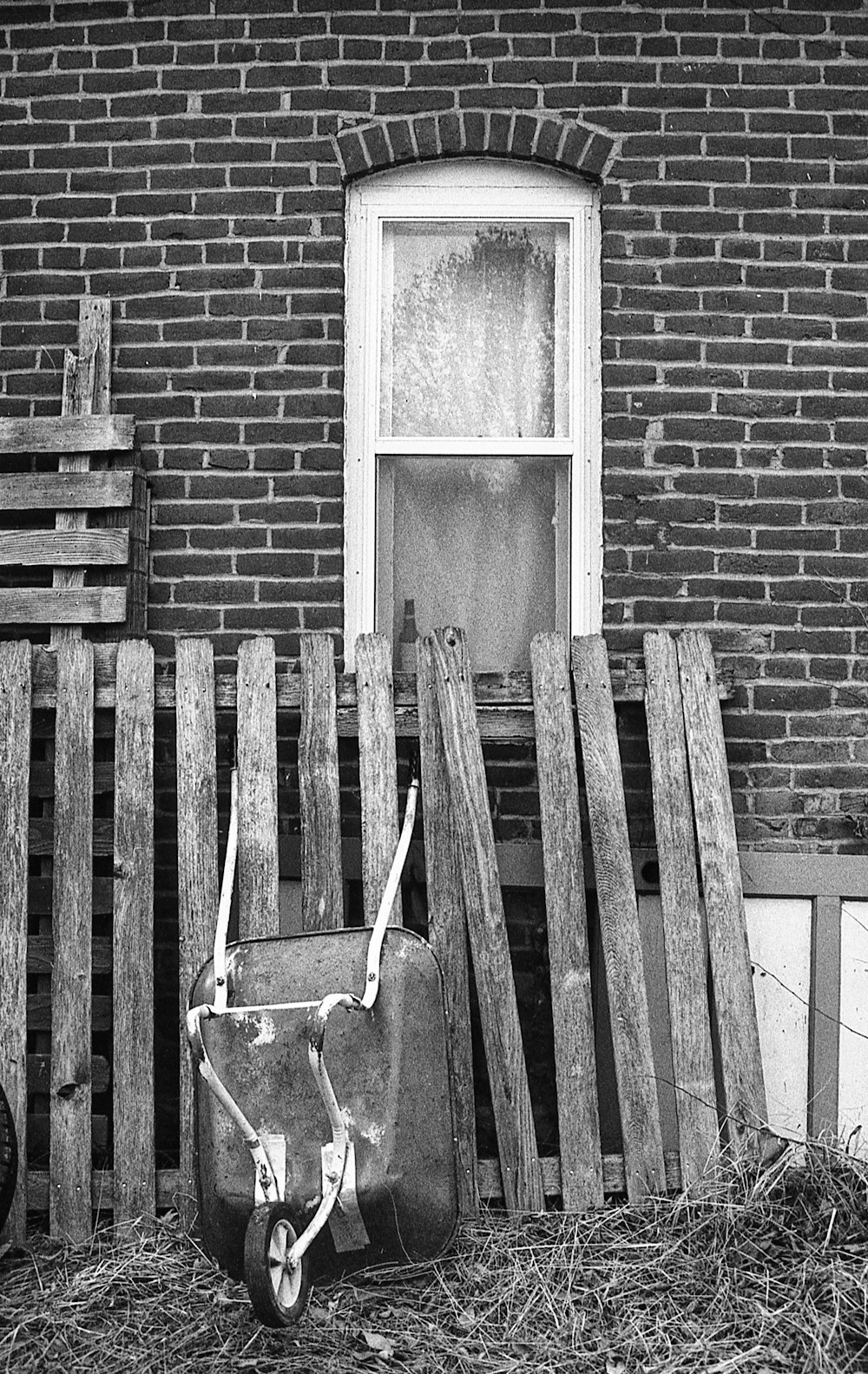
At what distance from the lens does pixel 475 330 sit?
4484 mm

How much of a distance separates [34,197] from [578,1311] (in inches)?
161

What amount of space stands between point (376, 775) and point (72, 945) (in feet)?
3.43

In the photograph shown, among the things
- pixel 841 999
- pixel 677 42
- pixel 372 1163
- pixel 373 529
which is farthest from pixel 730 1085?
pixel 677 42

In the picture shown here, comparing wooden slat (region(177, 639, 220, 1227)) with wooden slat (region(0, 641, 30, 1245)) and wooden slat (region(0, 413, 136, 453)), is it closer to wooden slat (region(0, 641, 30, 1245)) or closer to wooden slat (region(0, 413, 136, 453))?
wooden slat (region(0, 641, 30, 1245))

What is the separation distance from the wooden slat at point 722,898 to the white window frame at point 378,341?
0.74 meters

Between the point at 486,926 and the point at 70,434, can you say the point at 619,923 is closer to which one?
the point at 486,926

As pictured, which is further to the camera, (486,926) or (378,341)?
(378,341)

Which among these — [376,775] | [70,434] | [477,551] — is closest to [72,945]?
[376,775]

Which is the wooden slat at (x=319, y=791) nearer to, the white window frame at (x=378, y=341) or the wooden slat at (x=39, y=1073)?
the white window frame at (x=378, y=341)

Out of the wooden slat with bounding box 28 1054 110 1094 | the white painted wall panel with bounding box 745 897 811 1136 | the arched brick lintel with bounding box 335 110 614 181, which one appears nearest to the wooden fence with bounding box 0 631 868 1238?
the wooden slat with bounding box 28 1054 110 1094

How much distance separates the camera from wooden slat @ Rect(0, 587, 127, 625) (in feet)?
13.8

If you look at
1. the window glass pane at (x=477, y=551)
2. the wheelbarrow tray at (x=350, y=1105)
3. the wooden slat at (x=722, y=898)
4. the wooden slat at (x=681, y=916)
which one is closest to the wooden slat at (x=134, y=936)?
the wheelbarrow tray at (x=350, y=1105)

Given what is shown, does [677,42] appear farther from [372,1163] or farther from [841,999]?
[372,1163]

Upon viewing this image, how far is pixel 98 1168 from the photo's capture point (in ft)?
12.2
